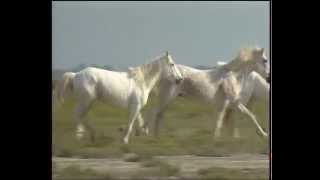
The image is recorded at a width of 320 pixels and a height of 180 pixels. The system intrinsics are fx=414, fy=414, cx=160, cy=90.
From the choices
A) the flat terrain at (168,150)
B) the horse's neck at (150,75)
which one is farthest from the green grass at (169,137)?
the horse's neck at (150,75)

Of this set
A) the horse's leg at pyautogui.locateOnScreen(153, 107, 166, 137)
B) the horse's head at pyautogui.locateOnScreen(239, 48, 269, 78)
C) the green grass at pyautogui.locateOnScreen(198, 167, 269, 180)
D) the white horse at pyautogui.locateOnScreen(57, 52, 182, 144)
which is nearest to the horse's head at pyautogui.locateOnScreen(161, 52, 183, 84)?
the white horse at pyautogui.locateOnScreen(57, 52, 182, 144)

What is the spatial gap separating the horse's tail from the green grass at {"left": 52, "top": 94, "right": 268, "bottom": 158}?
0.03m

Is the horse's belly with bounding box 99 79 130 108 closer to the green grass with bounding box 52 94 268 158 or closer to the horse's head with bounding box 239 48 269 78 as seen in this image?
the green grass with bounding box 52 94 268 158

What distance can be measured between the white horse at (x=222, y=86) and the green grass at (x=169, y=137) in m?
0.03

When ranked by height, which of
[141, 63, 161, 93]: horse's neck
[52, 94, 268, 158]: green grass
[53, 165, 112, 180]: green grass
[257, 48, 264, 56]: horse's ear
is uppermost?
[257, 48, 264, 56]: horse's ear

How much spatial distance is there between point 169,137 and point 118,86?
27 cm

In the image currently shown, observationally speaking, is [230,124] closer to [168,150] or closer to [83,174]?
[168,150]

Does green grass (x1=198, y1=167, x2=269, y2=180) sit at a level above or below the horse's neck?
below

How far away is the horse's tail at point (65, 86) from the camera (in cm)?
126

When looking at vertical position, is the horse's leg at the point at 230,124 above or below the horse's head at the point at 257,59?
below

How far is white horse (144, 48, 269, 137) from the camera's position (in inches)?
53.4

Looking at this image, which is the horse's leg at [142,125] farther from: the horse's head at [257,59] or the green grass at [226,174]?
the horse's head at [257,59]

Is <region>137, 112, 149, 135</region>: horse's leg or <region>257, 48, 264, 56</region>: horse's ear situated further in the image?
<region>137, 112, 149, 135</region>: horse's leg
